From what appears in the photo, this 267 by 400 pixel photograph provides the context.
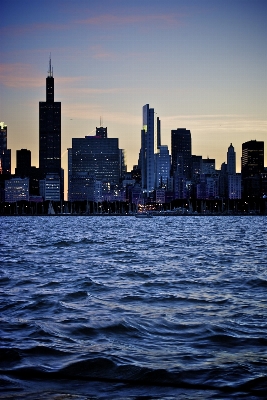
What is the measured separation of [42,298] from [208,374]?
11.1 meters

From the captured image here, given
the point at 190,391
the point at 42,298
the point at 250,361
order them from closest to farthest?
the point at 190,391, the point at 250,361, the point at 42,298

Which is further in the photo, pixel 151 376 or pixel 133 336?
pixel 133 336

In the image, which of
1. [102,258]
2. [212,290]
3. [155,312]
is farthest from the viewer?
[102,258]

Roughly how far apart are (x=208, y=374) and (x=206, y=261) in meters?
28.0

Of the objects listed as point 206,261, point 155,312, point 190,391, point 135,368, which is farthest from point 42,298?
point 206,261

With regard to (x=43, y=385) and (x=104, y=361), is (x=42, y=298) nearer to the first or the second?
(x=104, y=361)

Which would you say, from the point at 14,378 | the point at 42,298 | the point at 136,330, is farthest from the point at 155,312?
the point at 14,378

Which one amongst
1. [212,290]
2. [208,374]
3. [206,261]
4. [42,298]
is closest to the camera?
[208,374]

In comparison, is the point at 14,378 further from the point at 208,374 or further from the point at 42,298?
the point at 42,298

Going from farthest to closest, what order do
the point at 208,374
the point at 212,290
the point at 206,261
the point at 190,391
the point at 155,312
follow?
the point at 206,261, the point at 212,290, the point at 155,312, the point at 208,374, the point at 190,391

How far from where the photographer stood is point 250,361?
1288 cm

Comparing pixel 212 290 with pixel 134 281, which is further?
pixel 134 281

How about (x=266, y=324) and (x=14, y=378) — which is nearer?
(x=14, y=378)

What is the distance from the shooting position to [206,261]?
39.7 meters
